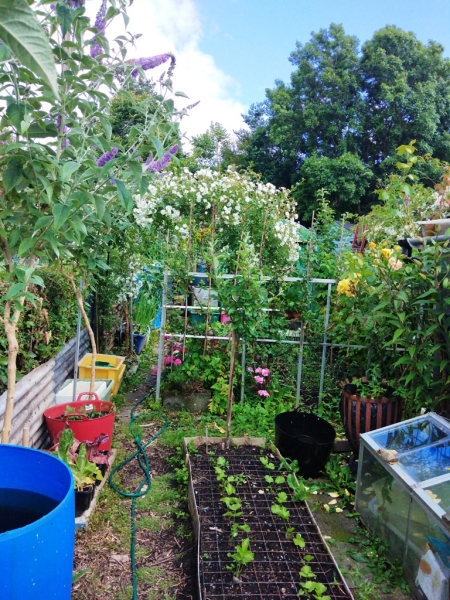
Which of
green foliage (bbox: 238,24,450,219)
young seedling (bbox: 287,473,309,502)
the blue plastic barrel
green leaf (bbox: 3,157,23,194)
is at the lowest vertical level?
young seedling (bbox: 287,473,309,502)

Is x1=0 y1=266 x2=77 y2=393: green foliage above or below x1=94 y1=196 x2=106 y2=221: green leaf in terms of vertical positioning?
below

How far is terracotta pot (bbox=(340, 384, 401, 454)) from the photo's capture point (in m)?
3.08

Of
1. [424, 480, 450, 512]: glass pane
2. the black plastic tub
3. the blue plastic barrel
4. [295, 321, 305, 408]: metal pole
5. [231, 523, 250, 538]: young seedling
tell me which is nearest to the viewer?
the blue plastic barrel

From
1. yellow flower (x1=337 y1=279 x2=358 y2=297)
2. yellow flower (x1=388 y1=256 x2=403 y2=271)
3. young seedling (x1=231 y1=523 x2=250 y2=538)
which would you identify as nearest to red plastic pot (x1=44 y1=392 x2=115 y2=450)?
young seedling (x1=231 y1=523 x2=250 y2=538)

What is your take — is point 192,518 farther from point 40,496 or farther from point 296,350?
point 296,350

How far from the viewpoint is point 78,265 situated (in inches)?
112

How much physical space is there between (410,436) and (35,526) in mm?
2163

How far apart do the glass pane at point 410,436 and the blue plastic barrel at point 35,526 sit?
1817 mm

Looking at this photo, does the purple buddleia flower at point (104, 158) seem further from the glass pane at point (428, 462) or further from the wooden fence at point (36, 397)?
the glass pane at point (428, 462)

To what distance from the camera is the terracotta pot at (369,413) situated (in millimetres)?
3076

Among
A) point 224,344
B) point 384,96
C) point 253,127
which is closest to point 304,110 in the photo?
point 384,96

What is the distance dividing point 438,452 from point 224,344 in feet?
7.45

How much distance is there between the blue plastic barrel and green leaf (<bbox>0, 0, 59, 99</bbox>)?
1.08 meters

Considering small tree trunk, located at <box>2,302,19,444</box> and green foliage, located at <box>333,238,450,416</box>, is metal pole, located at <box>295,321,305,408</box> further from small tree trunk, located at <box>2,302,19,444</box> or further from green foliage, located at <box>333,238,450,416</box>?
small tree trunk, located at <box>2,302,19,444</box>
